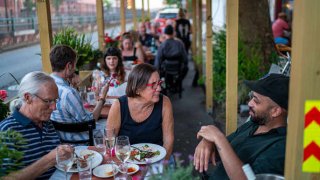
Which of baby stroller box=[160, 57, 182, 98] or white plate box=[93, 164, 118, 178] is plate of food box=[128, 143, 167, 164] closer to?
white plate box=[93, 164, 118, 178]

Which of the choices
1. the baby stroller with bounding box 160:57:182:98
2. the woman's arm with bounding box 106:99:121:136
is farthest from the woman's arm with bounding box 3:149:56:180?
the baby stroller with bounding box 160:57:182:98

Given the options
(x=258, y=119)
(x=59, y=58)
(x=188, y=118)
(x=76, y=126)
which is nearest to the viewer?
(x=258, y=119)

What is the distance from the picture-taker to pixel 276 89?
85.4 inches

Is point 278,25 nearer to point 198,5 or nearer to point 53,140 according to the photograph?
point 198,5

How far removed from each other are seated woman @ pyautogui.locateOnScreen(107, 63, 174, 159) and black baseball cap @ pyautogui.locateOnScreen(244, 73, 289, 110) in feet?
2.98

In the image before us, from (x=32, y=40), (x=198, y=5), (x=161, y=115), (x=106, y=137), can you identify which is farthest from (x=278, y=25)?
(x=106, y=137)

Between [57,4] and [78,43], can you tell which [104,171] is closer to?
[78,43]

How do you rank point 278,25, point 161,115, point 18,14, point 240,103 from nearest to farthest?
point 161,115, point 18,14, point 240,103, point 278,25

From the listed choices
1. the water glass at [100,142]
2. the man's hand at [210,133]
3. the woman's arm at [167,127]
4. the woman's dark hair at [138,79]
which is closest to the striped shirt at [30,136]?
the water glass at [100,142]

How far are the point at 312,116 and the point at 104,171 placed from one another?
139cm

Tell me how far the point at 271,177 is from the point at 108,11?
673 inches

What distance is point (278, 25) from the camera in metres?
9.91

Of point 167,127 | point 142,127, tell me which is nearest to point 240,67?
point 167,127

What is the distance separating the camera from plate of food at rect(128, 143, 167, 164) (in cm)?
230
